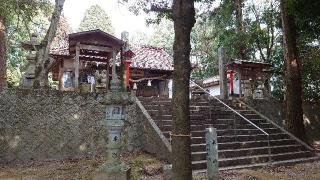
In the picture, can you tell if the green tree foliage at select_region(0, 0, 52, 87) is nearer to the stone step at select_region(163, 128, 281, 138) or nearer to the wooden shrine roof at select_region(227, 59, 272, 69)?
the stone step at select_region(163, 128, 281, 138)

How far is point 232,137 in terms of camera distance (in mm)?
10547

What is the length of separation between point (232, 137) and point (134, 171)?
12.7 ft

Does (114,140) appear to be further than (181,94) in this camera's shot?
Yes

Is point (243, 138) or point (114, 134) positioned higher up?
point (114, 134)

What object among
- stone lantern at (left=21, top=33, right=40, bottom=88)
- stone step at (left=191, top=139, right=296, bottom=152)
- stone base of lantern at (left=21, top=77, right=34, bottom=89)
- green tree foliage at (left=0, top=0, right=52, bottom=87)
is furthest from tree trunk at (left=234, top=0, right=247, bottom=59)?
stone base of lantern at (left=21, top=77, right=34, bottom=89)

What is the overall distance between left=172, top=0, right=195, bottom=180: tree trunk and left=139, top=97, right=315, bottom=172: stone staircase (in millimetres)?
3809

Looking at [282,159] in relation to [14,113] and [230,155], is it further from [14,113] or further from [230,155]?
[14,113]

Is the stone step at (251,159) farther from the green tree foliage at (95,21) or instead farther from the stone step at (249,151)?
the green tree foliage at (95,21)

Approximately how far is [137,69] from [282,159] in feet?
34.4

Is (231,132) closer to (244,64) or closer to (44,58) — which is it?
(244,64)

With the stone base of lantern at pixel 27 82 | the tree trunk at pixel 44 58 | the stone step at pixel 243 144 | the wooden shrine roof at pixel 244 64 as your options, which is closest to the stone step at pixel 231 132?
the stone step at pixel 243 144

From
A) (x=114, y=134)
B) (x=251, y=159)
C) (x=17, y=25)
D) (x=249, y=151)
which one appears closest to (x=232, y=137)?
(x=249, y=151)

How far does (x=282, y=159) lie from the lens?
33.8ft

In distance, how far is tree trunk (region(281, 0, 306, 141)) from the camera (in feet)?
38.6
